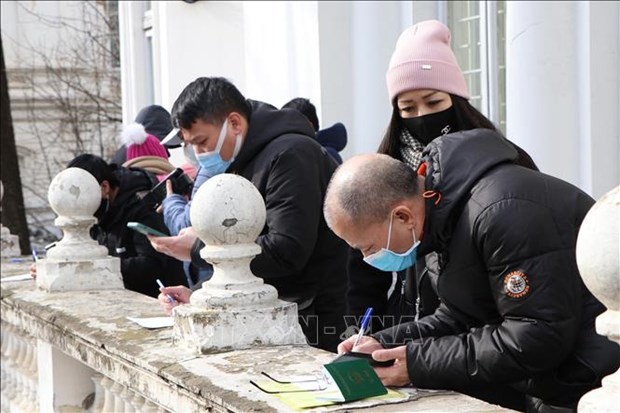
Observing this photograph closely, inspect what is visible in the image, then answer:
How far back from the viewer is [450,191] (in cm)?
287

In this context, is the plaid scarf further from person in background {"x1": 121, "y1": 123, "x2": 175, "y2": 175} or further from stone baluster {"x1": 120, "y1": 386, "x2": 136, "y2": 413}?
person in background {"x1": 121, "y1": 123, "x2": 175, "y2": 175}

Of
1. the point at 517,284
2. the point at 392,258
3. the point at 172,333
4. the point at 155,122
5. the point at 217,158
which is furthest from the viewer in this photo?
the point at 155,122

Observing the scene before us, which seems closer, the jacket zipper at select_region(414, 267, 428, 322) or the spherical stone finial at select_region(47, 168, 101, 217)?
the jacket zipper at select_region(414, 267, 428, 322)

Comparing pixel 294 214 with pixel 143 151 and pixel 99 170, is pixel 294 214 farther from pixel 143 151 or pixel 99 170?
pixel 143 151

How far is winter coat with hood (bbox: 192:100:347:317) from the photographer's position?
3881mm

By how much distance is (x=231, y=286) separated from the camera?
351 centimetres

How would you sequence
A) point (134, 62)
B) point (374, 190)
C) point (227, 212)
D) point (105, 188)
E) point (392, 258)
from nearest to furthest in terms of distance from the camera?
point (374, 190)
point (392, 258)
point (227, 212)
point (105, 188)
point (134, 62)

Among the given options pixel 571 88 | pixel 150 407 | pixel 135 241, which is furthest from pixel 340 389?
pixel 571 88

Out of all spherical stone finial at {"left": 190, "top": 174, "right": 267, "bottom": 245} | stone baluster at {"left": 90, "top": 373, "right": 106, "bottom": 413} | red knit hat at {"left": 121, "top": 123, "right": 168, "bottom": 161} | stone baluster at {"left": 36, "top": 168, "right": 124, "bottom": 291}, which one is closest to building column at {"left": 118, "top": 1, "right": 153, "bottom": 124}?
red knit hat at {"left": 121, "top": 123, "right": 168, "bottom": 161}

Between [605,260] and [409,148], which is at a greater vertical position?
[409,148]

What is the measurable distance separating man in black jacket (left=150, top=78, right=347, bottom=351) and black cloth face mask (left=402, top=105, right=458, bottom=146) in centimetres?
48

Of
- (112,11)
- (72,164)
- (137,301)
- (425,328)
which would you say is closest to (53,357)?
(137,301)

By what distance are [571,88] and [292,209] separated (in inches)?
113

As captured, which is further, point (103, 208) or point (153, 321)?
point (103, 208)
